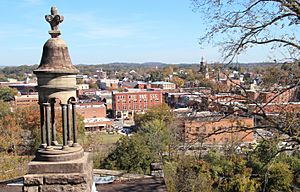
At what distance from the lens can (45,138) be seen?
6062 mm

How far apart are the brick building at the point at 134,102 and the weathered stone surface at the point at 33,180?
65021 mm

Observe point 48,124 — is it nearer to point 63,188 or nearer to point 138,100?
point 63,188

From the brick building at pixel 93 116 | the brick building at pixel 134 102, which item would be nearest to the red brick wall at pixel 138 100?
the brick building at pixel 134 102

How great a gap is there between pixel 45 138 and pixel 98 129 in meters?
49.8

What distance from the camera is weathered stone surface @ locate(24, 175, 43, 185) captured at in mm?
5480

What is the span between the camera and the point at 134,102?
7225 centimetres

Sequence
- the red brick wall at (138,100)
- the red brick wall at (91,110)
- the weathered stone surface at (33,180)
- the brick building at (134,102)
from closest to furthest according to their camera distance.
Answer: the weathered stone surface at (33,180), the red brick wall at (91,110), the red brick wall at (138,100), the brick building at (134,102)

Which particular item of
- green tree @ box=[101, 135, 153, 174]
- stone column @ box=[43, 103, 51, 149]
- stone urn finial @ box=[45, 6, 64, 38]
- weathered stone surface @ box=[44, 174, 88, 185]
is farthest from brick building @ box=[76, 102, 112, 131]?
weathered stone surface @ box=[44, 174, 88, 185]

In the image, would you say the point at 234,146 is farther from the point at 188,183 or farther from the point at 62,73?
the point at 188,183

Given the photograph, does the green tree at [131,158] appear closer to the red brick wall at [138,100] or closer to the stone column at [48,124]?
the stone column at [48,124]

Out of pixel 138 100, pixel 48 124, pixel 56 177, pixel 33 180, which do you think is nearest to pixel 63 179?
pixel 56 177

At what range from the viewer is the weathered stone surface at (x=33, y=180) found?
548 centimetres

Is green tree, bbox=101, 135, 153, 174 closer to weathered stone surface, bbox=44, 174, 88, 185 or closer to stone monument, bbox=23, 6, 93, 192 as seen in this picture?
stone monument, bbox=23, 6, 93, 192

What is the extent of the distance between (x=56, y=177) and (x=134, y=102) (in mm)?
66750
